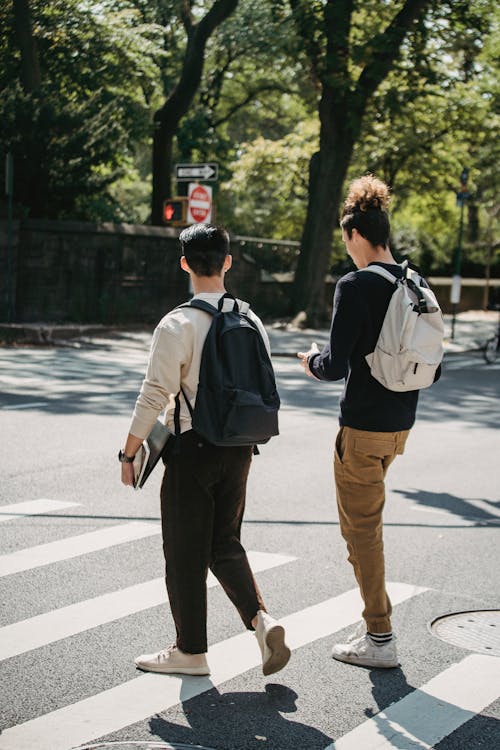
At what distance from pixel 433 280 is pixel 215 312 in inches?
1458

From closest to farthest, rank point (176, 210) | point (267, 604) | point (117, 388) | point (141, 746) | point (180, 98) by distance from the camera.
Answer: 1. point (141, 746)
2. point (267, 604)
3. point (117, 388)
4. point (176, 210)
5. point (180, 98)

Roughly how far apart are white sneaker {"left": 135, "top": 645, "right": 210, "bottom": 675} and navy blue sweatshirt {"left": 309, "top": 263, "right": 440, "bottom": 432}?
112 centimetres

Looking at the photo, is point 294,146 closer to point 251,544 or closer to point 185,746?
point 251,544

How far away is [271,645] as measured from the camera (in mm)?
4184

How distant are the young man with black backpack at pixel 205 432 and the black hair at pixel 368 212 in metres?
0.58

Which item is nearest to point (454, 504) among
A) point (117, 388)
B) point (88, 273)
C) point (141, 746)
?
point (141, 746)

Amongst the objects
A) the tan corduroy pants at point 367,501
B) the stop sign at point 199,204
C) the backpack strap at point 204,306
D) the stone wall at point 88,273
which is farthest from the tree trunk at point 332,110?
the backpack strap at point 204,306

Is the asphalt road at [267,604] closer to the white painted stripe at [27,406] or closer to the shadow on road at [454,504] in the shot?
the shadow on road at [454,504]

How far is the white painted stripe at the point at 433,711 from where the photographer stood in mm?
3803

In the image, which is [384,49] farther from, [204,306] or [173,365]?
[173,365]

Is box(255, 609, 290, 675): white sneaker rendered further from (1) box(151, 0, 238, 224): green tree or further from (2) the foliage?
(1) box(151, 0, 238, 224): green tree

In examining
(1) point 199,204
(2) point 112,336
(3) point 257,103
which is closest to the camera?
(1) point 199,204

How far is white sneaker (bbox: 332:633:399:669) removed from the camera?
4.53m

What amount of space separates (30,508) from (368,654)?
3.26 m
